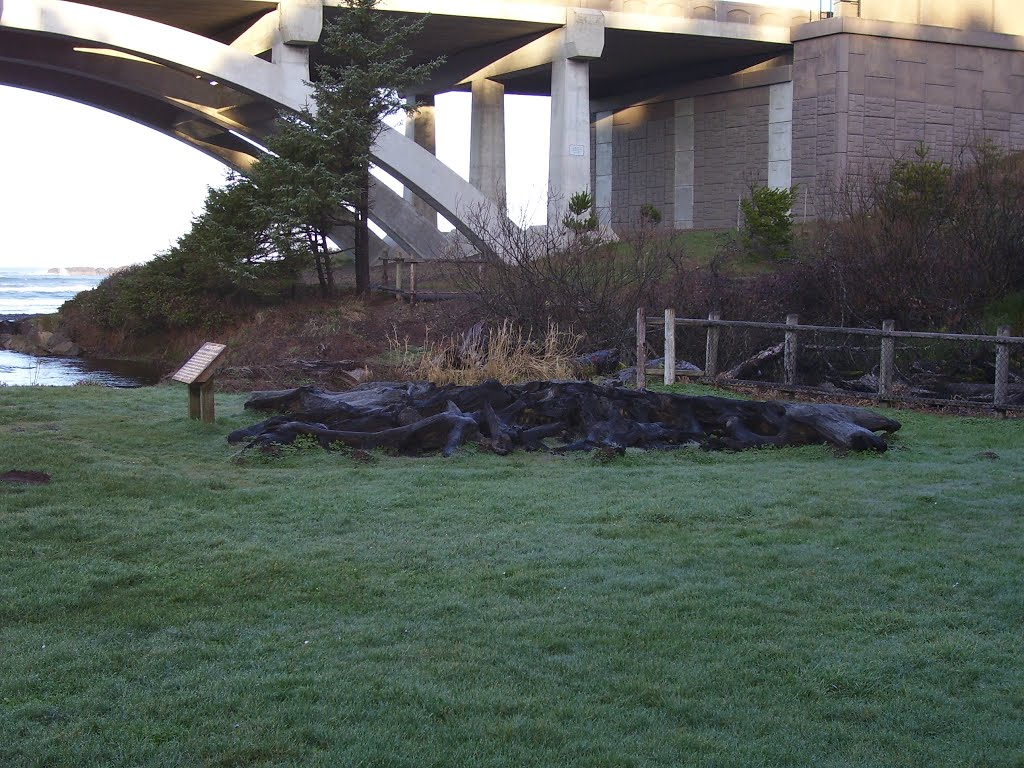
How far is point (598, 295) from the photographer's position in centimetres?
1970

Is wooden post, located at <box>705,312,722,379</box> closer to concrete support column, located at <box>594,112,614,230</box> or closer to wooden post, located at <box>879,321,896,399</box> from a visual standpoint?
wooden post, located at <box>879,321,896,399</box>

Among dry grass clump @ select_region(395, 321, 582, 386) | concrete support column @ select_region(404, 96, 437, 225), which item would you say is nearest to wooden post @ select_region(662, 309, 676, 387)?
dry grass clump @ select_region(395, 321, 582, 386)

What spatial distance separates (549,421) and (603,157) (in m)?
40.5

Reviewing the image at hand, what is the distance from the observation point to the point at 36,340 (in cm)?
3334

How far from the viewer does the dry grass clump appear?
15078 mm

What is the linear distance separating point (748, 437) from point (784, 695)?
6.72 meters

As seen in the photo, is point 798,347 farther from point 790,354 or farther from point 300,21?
point 300,21

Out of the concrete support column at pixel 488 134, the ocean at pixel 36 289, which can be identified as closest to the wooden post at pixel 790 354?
the concrete support column at pixel 488 134

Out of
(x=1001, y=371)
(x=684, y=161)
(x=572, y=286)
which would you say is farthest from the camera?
(x=684, y=161)

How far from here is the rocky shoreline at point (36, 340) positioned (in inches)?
1254

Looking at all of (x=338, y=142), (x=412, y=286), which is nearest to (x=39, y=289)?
(x=338, y=142)

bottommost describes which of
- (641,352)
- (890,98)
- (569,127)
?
(641,352)

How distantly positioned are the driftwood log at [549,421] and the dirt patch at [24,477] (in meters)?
2.25

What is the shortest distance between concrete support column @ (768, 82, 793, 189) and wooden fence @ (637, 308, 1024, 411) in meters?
24.7
